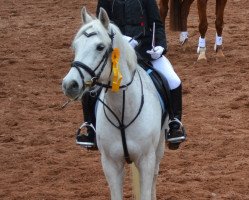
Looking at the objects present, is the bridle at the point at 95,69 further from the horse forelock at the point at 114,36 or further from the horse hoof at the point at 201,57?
the horse hoof at the point at 201,57

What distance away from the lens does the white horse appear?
14.7 feet

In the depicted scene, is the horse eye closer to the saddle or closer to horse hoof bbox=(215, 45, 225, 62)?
the saddle

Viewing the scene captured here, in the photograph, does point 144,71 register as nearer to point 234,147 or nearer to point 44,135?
point 234,147

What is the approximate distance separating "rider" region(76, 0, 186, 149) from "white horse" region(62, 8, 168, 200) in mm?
309

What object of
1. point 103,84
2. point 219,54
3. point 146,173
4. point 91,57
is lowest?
point 219,54

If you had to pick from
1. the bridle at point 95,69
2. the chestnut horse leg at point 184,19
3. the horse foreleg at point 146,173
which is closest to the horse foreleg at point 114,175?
the horse foreleg at point 146,173

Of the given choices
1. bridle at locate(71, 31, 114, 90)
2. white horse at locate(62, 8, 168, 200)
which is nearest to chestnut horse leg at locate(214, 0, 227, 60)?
white horse at locate(62, 8, 168, 200)

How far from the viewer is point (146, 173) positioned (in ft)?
16.2

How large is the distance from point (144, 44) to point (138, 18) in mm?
250

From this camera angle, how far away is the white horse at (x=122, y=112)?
4.48m

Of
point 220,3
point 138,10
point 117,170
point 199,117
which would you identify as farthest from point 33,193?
point 220,3

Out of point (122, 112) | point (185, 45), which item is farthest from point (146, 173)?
point (185, 45)

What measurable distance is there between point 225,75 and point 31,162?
160 inches

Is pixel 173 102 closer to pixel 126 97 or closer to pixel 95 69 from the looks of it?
pixel 126 97
